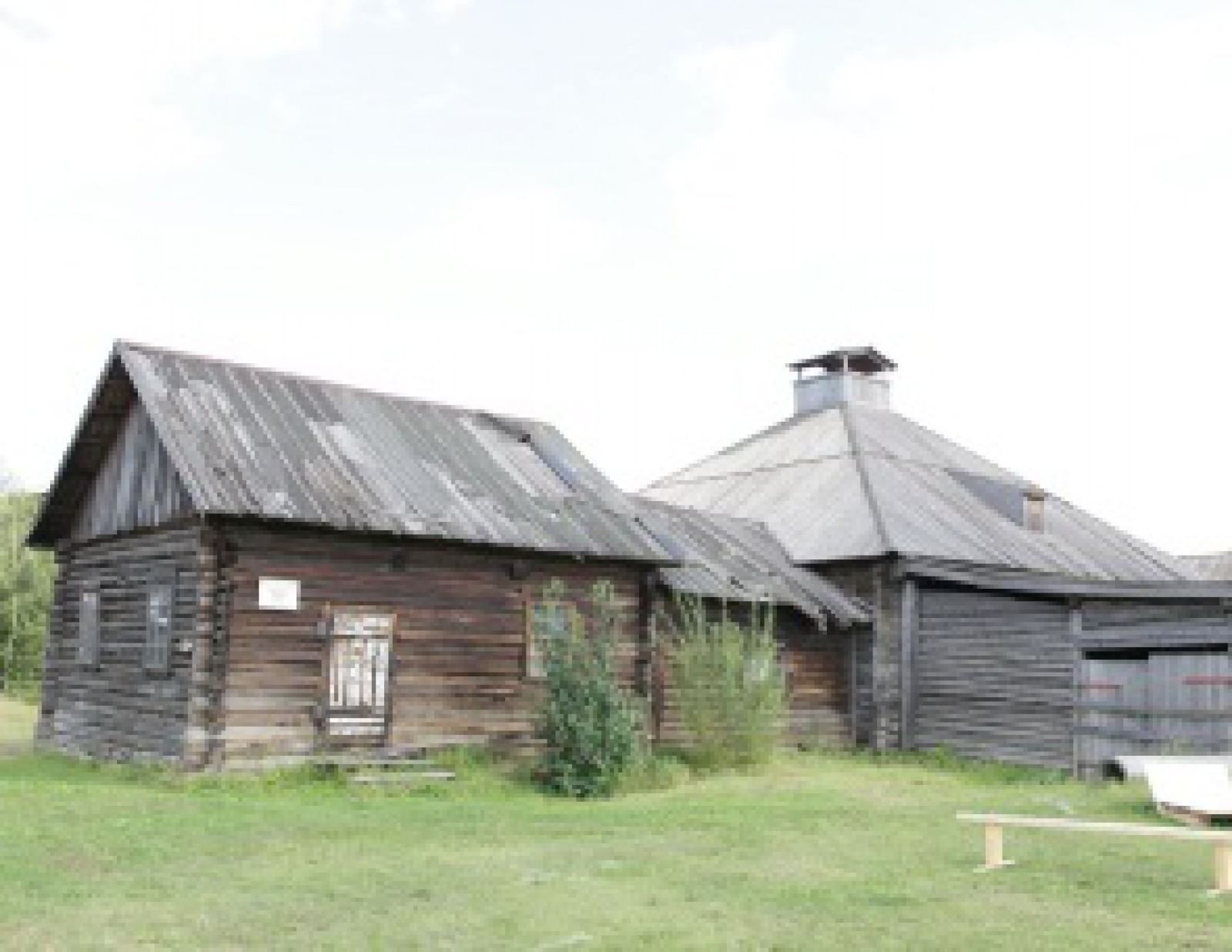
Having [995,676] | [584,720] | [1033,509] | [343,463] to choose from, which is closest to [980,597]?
[995,676]

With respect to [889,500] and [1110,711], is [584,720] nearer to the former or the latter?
[1110,711]

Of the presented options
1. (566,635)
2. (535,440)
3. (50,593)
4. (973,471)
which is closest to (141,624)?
(566,635)

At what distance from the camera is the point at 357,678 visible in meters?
16.3

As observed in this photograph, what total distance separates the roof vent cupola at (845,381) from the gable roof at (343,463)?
13197 mm

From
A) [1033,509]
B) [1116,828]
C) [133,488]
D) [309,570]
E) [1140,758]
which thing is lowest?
[1140,758]

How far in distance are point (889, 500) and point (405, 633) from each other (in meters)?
11.5

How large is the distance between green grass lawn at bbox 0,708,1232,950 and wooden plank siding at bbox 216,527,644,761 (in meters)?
1.06

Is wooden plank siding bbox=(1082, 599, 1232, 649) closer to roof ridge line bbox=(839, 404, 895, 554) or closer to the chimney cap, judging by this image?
roof ridge line bbox=(839, 404, 895, 554)

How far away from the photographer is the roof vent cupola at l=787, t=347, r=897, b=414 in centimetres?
3316

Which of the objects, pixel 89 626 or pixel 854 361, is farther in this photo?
pixel 854 361

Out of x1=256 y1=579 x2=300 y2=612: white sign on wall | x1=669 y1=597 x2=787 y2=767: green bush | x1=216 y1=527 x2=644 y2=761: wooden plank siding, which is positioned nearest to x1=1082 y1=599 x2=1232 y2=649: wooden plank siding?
x1=669 y1=597 x2=787 y2=767: green bush

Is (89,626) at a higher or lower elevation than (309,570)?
lower

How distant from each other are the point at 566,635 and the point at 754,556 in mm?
8010

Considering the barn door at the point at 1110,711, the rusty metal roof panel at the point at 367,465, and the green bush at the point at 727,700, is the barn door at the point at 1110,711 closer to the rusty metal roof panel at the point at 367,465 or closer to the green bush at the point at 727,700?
the green bush at the point at 727,700
